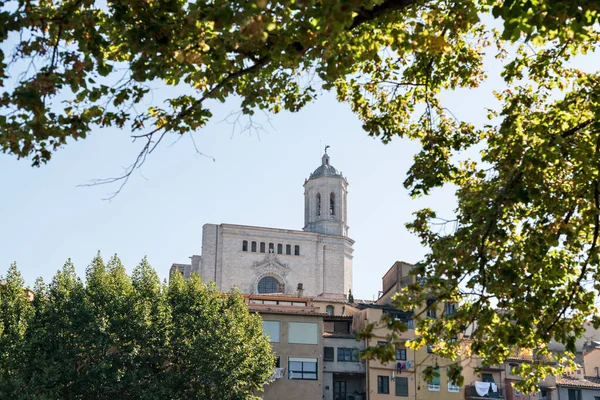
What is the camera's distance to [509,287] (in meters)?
11.2

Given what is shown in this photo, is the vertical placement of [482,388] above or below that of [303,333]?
below

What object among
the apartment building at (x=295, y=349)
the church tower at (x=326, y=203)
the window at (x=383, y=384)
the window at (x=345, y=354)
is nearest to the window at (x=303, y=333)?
the apartment building at (x=295, y=349)

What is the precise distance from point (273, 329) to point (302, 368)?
8.87 feet

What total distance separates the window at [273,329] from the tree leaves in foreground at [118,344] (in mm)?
7734

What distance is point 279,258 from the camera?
7950 centimetres

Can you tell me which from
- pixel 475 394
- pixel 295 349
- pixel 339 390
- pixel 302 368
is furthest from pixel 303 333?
pixel 475 394

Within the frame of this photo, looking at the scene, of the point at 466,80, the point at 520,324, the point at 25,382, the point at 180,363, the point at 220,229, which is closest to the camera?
the point at 520,324

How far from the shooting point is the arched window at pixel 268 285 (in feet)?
257

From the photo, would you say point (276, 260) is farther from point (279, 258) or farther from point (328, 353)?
point (328, 353)

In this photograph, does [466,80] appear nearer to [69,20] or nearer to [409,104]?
[409,104]

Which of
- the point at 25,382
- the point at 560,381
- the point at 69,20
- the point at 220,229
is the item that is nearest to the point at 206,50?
the point at 69,20

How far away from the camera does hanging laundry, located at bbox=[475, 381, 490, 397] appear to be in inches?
1886

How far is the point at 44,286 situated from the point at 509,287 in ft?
102

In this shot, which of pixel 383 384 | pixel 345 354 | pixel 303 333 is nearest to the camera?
pixel 383 384
